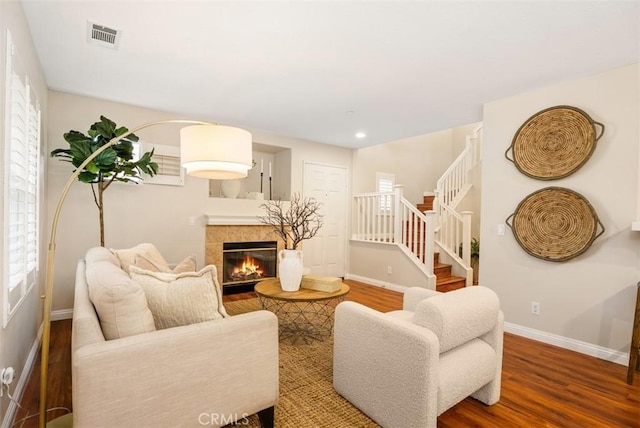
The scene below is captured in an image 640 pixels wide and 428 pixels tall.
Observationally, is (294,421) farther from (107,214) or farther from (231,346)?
(107,214)

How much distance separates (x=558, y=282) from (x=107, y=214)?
496 cm

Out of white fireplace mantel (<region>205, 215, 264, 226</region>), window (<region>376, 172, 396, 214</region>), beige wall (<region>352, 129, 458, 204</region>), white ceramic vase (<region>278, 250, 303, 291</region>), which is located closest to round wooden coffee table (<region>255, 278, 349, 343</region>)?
white ceramic vase (<region>278, 250, 303, 291</region>)

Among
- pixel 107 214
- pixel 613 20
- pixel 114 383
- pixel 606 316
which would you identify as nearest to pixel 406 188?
pixel 606 316

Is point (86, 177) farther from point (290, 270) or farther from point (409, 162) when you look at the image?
point (409, 162)

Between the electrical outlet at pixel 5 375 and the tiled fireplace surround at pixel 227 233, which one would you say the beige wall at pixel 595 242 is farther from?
the electrical outlet at pixel 5 375

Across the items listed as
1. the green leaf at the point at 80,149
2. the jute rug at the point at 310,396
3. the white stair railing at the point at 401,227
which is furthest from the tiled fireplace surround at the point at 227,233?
the jute rug at the point at 310,396

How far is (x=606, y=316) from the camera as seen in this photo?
278 cm

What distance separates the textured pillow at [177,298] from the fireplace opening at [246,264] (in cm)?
315

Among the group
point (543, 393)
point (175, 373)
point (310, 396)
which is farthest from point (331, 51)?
point (543, 393)

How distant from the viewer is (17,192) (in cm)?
197

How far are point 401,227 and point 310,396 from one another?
11.9 ft

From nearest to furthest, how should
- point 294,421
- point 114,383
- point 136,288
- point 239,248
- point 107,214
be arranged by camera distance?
point 114,383
point 136,288
point 294,421
point 107,214
point 239,248

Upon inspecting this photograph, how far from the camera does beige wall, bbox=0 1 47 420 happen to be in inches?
63.4

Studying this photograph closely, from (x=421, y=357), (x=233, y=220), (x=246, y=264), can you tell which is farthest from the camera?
(x=246, y=264)
